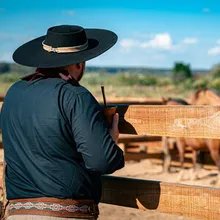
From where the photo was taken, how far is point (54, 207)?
220 centimetres

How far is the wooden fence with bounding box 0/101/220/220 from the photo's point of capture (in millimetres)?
2525

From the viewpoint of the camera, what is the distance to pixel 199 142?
8.80 meters

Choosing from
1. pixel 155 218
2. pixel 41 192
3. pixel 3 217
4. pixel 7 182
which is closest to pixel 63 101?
pixel 41 192

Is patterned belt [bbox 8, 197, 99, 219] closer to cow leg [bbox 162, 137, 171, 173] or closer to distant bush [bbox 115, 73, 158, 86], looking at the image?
cow leg [bbox 162, 137, 171, 173]

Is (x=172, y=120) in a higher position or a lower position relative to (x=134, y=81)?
higher

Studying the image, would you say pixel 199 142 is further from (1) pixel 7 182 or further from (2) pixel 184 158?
(1) pixel 7 182

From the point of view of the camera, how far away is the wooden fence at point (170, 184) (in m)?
2.53

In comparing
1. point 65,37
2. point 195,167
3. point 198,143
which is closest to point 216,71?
point 195,167

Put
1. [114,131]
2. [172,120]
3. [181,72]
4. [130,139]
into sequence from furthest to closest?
[181,72] → [130,139] → [172,120] → [114,131]

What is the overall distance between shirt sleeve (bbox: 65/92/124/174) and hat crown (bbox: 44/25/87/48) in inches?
12.2

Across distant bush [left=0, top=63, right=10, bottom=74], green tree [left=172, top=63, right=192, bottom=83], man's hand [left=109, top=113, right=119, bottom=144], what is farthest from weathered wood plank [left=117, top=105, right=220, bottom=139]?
distant bush [left=0, top=63, right=10, bottom=74]

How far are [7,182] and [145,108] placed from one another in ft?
2.88

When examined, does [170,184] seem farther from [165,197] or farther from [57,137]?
[57,137]

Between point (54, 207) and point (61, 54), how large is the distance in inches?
29.6
